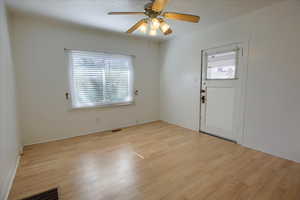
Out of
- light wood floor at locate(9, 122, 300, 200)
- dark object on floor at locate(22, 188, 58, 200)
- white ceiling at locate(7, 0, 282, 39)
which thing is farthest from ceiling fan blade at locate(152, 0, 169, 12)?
dark object on floor at locate(22, 188, 58, 200)

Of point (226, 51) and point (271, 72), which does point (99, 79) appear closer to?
point (226, 51)

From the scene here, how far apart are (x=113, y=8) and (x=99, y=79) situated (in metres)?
1.61

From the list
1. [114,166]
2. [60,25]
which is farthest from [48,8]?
[114,166]

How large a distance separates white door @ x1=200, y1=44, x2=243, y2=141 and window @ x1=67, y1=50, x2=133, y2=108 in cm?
192

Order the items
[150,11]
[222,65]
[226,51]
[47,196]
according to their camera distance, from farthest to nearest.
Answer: [222,65] < [226,51] < [150,11] < [47,196]

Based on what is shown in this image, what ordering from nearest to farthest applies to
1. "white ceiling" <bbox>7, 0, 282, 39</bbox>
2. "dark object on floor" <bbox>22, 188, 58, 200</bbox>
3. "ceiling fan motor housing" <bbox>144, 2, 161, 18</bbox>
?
"dark object on floor" <bbox>22, 188, 58, 200</bbox>, "ceiling fan motor housing" <bbox>144, 2, 161, 18</bbox>, "white ceiling" <bbox>7, 0, 282, 39</bbox>

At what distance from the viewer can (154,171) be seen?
6.48 feet

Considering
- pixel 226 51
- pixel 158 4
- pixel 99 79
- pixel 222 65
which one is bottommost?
pixel 99 79

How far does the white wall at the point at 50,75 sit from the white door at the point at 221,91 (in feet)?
6.99

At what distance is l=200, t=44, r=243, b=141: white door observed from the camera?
2788mm

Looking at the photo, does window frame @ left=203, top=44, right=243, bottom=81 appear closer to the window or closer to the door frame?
the door frame

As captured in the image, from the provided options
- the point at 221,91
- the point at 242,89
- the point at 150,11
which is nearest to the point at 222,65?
the point at 221,91

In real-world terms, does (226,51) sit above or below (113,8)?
below

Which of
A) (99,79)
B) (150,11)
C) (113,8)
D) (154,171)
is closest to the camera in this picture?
(150,11)
